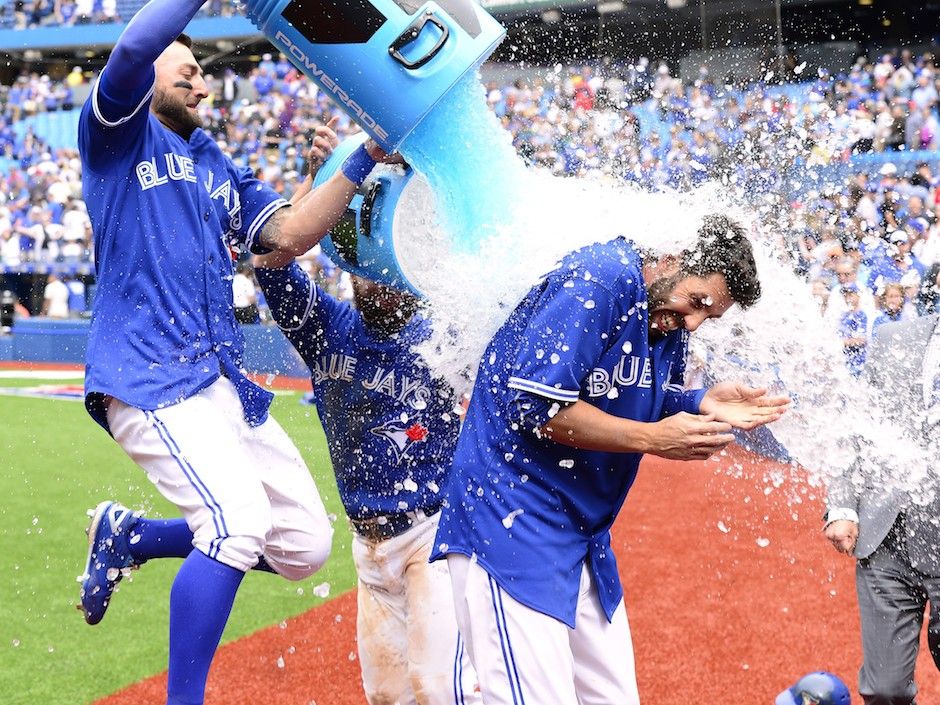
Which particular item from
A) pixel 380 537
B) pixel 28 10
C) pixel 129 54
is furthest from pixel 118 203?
pixel 28 10

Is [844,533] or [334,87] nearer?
[334,87]

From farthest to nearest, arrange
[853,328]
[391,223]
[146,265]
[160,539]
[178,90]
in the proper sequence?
[853,328], [160,539], [178,90], [391,223], [146,265]

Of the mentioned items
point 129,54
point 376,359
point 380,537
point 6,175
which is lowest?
point 6,175

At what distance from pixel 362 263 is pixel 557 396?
3.63 feet

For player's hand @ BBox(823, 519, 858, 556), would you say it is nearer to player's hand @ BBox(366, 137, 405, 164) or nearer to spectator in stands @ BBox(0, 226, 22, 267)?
player's hand @ BBox(366, 137, 405, 164)

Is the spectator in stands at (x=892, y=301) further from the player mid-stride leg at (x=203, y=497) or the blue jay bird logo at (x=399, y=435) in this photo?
the player mid-stride leg at (x=203, y=497)

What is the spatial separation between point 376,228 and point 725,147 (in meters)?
12.2

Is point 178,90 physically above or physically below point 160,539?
above

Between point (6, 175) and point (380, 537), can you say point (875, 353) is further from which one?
point (6, 175)

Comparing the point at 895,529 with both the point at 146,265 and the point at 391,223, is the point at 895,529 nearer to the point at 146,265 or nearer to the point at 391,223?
the point at 391,223

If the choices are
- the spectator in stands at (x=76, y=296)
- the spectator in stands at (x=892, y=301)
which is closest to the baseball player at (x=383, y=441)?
the spectator in stands at (x=892, y=301)

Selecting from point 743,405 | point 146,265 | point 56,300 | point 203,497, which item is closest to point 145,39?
point 146,265

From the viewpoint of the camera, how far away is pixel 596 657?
3090 millimetres

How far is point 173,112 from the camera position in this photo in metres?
3.76
